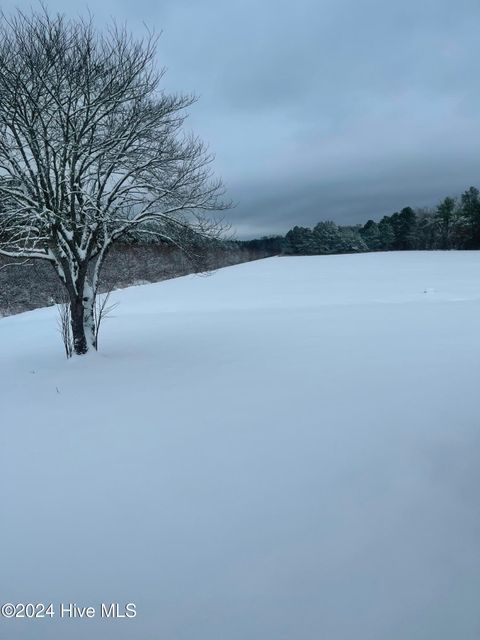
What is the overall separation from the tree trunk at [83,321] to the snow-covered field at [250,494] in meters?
0.78

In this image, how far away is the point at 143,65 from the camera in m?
8.07

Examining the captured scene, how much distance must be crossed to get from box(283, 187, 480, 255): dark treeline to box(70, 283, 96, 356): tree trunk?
49.5 meters

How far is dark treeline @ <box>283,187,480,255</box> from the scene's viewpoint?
154 ft

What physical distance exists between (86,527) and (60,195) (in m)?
6.72

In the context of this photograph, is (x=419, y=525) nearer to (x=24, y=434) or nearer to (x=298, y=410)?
(x=298, y=410)

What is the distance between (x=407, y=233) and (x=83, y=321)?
58.6m

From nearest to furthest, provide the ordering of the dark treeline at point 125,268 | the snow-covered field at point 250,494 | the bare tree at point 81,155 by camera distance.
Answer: the snow-covered field at point 250,494 → the bare tree at point 81,155 → the dark treeline at point 125,268

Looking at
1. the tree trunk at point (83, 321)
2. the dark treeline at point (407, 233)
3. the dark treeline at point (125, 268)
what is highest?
the dark treeline at point (407, 233)

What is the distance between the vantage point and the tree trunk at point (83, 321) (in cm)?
829

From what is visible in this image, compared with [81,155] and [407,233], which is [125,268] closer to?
[81,155]

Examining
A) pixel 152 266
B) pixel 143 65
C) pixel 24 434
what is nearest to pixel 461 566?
pixel 24 434

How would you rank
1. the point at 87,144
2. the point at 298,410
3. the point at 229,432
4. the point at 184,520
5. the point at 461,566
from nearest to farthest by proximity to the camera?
the point at 461,566 < the point at 184,520 < the point at 229,432 < the point at 298,410 < the point at 87,144

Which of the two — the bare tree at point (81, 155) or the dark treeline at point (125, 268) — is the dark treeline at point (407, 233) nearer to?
the dark treeline at point (125, 268)

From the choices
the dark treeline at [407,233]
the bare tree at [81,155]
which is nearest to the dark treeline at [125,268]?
the bare tree at [81,155]
